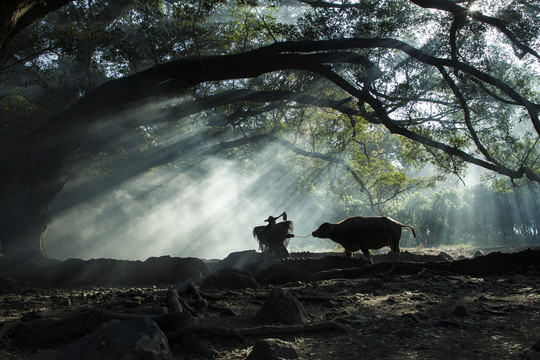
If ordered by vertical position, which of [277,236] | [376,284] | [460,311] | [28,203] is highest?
[28,203]

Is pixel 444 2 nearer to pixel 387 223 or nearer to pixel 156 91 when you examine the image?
pixel 387 223

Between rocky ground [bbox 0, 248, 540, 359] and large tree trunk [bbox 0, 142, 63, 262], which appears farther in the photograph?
large tree trunk [bbox 0, 142, 63, 262]

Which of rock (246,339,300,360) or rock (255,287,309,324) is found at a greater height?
rock (255,287,309,324)

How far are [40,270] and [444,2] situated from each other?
39.0 ft

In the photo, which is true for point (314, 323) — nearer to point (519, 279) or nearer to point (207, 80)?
point (519, 279)

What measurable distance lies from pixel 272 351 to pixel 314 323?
108cm

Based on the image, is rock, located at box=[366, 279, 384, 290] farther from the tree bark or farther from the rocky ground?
the tree bark

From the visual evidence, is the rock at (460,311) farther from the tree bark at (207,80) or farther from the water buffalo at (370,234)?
the tree bark at (207,80)

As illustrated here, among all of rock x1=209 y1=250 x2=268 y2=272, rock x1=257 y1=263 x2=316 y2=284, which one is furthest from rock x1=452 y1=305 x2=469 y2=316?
rock x1=209 y1=250 x2=268 y2=272

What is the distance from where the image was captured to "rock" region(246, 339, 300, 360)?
282 centimetres

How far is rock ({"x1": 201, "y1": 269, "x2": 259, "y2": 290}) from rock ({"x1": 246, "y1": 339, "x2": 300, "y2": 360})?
375 centimetres

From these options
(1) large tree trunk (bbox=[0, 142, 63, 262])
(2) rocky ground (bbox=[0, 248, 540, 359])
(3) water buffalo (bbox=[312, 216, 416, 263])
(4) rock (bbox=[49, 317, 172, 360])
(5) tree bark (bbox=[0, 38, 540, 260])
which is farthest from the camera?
(1) large tree trunk (bbox=[0, 142, 63, 262])

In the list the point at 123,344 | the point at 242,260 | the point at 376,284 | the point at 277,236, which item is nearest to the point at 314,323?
the point at 123,344

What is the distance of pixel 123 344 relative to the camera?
2740mm
